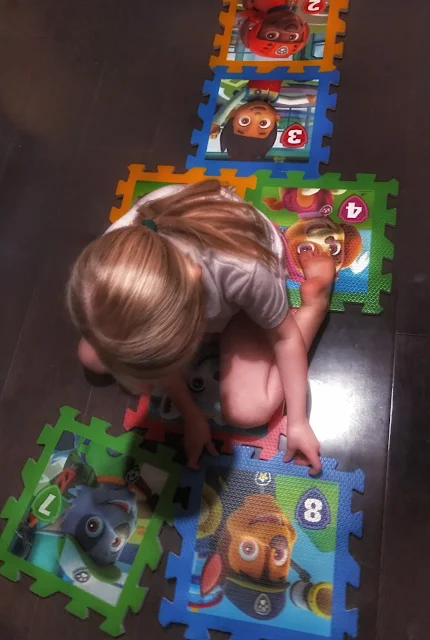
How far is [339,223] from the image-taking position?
3.71ft

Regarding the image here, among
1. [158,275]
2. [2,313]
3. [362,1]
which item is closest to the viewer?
[158,275]

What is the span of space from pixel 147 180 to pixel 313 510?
755mm

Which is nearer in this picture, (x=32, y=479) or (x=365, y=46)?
(x=32, y=479)

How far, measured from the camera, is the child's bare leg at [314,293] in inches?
40.5

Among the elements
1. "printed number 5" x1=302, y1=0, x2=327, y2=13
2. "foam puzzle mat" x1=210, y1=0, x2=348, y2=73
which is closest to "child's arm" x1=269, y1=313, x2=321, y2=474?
"foam puzzle mat" x1=210, y1=0, x2=348, y2=73

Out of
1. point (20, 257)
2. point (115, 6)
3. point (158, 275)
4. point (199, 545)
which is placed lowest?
point (199, 545)

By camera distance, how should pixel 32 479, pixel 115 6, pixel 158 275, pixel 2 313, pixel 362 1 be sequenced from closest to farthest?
pixel 158 275
pixel 32 479
pixel 2 313
pixel 362 1
pixel 115 6

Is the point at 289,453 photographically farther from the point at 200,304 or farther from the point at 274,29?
the point at 274,29

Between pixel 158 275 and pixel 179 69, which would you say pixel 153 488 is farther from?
pixel 179 69

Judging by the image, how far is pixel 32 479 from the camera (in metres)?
1.06

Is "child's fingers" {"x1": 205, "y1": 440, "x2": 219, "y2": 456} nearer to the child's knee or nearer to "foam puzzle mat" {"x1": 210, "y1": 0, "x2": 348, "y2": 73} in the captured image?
the child's knee

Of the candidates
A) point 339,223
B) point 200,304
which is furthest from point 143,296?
point 339,223

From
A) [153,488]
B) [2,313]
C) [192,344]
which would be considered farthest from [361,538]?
[2,313]

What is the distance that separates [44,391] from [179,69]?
0.82 m
